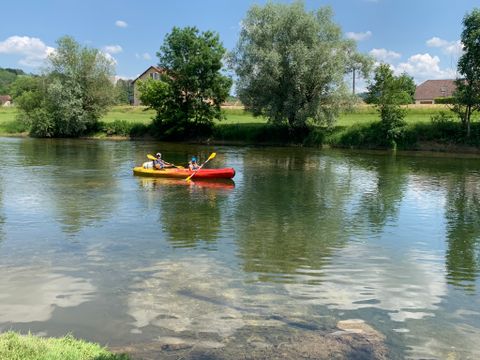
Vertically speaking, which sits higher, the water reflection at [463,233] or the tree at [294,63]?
the tree at [294,63]

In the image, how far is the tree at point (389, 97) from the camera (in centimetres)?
3909

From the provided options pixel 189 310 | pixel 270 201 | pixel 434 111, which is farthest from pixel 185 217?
pixel 434 111

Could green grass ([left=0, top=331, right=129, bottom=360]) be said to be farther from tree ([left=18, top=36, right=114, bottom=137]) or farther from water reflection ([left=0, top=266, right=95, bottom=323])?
tree ([left=18, top=36, right=114, bottom=137])

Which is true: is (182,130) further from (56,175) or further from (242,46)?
(56,175)

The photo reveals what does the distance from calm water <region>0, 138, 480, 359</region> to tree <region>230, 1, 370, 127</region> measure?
18987mm

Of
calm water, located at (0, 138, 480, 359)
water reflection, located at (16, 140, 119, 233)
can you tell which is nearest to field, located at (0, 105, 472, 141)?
water reflection, located at (16, 140, 119, 233)

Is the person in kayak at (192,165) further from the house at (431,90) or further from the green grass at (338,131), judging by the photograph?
the house at (431,90)

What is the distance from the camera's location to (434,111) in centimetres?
4722

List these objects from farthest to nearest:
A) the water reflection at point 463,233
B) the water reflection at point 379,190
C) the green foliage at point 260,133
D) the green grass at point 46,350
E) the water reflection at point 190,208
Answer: the green foliage at point 260,133, the water reflection at point 379,190, the water reflection at point 190,208, the water reflection at point 463,233, the green grass at point 46,350

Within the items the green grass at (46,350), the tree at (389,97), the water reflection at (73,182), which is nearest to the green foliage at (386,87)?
the tree at (389,97)

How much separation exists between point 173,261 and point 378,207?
8.97m

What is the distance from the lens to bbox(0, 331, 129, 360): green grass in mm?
4902

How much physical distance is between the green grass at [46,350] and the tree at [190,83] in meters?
43.7

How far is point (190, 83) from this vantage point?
48.4m
